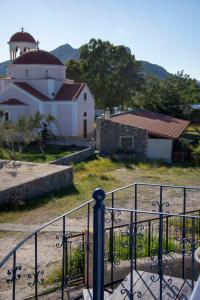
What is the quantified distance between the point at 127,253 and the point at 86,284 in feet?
6.22

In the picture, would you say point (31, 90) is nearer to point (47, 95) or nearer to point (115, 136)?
point (47, 95)

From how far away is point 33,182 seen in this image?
17.7 metres

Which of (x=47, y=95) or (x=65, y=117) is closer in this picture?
(x=65, y=117)

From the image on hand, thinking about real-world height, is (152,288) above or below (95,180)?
above

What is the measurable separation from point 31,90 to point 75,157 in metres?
11.6

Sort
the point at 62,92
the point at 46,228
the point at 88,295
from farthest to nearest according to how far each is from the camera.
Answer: the point at 62,92 → the point at 46,228 → the point at 88,295

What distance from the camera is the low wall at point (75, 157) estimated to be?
2479cm

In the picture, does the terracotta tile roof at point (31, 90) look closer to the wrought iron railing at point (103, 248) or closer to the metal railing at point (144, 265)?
the wrought iron railing at point (103, 248)

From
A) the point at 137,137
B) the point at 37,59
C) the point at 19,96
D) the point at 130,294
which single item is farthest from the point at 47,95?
the point at 130,294

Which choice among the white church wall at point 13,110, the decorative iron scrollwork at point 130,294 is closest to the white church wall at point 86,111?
the white church wall at point 13,110

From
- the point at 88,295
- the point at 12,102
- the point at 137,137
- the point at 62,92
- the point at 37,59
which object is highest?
the point at 37,59

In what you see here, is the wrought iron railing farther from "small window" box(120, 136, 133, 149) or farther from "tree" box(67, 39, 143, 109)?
"tree" box(67, 39, 143, 109)

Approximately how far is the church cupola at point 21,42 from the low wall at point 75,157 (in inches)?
669

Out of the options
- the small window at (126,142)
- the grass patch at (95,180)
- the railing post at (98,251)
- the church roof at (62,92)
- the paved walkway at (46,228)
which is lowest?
the paved walkway at (46,228)
